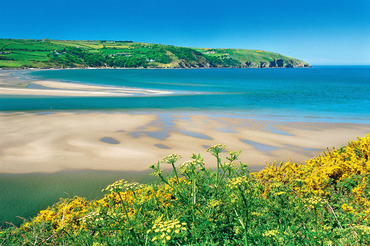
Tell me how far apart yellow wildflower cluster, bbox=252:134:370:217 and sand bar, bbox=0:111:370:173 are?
5954 mm

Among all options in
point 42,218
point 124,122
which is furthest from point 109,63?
point 42,218

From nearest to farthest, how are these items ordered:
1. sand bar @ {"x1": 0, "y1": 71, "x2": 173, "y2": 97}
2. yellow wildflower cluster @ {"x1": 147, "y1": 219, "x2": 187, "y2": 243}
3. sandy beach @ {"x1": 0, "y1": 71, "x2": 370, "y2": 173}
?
yellow wildflower cluster @ {"x1": 147, "y1": 219, "x2": 187, "y2": 243}, sandy beach @ {"x1": 0, "y1": 71, "x2": 370, "y2": 173}, sand bar @ {"x1": 0, "y1": 71, "x2": 173, "y2": 97}

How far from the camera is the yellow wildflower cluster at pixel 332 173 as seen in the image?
17.4 ft

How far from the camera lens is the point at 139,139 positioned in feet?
57.5

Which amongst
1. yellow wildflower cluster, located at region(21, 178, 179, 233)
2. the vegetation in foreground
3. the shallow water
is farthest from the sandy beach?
the vegetation in foreground

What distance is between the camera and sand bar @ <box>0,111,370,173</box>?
44.5ft

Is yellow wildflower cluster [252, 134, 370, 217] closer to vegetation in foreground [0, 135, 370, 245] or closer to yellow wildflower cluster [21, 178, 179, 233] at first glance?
vegetation in foreground [0, 135, 370, 245]

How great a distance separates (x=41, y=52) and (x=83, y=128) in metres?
190

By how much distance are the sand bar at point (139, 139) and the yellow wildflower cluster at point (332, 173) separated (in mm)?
5954

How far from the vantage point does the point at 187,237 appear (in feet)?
9.73

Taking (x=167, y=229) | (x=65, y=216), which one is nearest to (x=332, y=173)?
(x=167, y=229)

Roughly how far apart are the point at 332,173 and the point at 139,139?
1340cm

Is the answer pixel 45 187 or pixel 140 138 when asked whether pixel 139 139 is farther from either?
pixel 45 187

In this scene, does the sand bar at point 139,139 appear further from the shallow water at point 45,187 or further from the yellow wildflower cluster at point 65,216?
the yellow wildflower cluster at point 65,216
